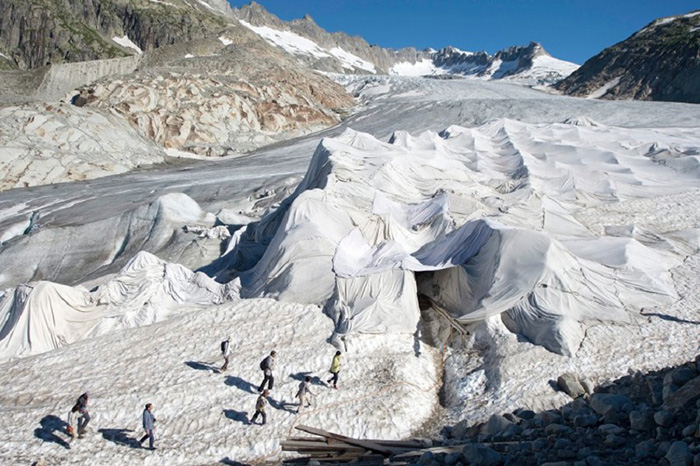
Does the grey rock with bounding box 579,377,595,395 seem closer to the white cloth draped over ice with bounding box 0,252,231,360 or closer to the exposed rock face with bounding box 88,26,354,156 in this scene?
the white cloth draped over ice with bounding box 0,252,231,360

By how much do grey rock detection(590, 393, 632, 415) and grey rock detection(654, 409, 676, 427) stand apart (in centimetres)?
128

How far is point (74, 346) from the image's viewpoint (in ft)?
56.0

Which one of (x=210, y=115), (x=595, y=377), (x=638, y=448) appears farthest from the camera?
(x=210, y=115)

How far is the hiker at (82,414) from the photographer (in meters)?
13.1

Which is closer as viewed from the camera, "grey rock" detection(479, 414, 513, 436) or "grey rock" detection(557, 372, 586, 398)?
"grey rock" detection(479, 414, 513, 436)

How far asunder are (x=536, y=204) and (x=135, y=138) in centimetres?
4231

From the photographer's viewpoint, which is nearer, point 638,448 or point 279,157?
point 638,448

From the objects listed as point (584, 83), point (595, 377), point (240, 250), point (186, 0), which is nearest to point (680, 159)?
point (595, 377)

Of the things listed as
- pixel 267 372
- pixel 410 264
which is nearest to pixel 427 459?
pixel 267 372

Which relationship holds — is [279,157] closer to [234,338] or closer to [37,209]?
[37,209]

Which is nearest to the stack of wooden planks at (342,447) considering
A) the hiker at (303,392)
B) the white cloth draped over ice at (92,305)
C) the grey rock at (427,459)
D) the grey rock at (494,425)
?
the hiker at (303,392)

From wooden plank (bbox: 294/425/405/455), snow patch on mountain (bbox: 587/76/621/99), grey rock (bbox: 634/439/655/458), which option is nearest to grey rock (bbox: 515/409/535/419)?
wooden plank (bbox: 294/425/405/455)

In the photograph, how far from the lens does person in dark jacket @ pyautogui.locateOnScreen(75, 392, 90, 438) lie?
13.1m

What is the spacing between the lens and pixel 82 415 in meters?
13.3
